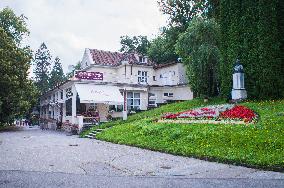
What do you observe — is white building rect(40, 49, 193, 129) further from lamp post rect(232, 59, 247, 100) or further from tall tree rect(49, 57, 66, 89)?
tall tree rect(49, 57, 66, 89)

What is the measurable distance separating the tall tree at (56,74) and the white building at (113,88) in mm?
41478

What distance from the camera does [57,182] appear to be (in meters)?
8.13

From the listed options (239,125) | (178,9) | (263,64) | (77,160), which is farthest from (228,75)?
(178,9)

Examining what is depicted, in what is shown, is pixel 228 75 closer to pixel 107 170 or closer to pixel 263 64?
pixel 263 64

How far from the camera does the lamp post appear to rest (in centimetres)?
2539

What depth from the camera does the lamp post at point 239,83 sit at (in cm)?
2539

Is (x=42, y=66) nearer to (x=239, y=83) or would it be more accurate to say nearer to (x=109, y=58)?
(x=109, y=58)

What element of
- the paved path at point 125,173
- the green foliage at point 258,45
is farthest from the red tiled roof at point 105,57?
the paved path at point 125,173

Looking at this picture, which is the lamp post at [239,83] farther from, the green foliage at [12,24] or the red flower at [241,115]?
the green foliage at [12,24]

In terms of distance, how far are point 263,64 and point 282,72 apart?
6.78ft

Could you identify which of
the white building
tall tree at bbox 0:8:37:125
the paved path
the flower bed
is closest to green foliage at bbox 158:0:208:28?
the white building

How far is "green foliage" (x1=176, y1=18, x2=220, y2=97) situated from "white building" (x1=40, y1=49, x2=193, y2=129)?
25.1 feet

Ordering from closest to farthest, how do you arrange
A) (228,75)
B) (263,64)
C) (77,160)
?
(77,160) → (263,64) → (228,75)

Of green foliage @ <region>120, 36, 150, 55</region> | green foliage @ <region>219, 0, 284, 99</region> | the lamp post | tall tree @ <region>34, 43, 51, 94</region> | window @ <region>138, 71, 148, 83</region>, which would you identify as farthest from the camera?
tall tree @ <region>34, 43, 51, 94</region>
